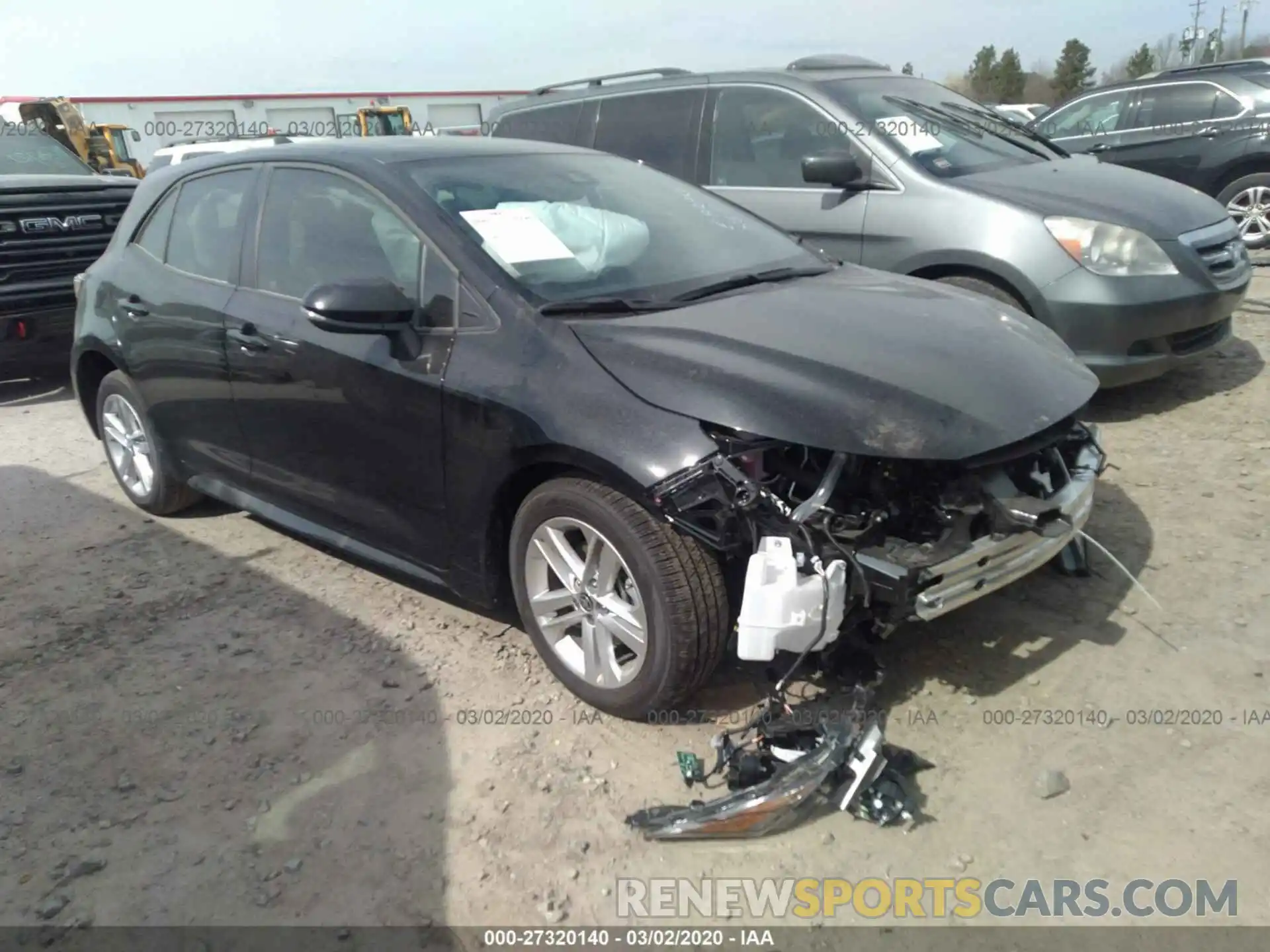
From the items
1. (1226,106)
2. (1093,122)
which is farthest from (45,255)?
(1226,106)

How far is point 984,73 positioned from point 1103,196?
55563 millimetres

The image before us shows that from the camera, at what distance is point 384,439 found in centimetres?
331

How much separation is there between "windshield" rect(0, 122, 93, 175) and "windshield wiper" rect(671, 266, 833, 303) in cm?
774

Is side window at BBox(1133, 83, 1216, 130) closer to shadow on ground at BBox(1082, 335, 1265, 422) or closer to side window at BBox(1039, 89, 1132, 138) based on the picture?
side window at BBox(1039, 89, 1132, 138)

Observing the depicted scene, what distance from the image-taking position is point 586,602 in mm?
2961

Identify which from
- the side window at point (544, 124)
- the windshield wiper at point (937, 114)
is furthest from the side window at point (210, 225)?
the windshield wiper at point (937, 114)

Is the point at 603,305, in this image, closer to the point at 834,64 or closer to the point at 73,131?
the point at 834,64

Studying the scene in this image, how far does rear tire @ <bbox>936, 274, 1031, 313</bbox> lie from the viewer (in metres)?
5.02

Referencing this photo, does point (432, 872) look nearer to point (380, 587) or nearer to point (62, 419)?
point (380, 587)

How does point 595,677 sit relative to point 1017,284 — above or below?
below

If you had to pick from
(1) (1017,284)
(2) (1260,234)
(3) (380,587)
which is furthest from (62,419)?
(2) (1260,234)

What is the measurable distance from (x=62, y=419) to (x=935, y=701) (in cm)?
617

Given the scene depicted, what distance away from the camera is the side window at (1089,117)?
10242mm

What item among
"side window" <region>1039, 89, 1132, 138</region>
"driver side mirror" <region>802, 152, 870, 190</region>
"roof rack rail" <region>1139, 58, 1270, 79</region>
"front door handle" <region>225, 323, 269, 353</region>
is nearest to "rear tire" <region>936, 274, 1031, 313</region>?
"driver side mirror" <region>802, 152, 870, 190</region>
